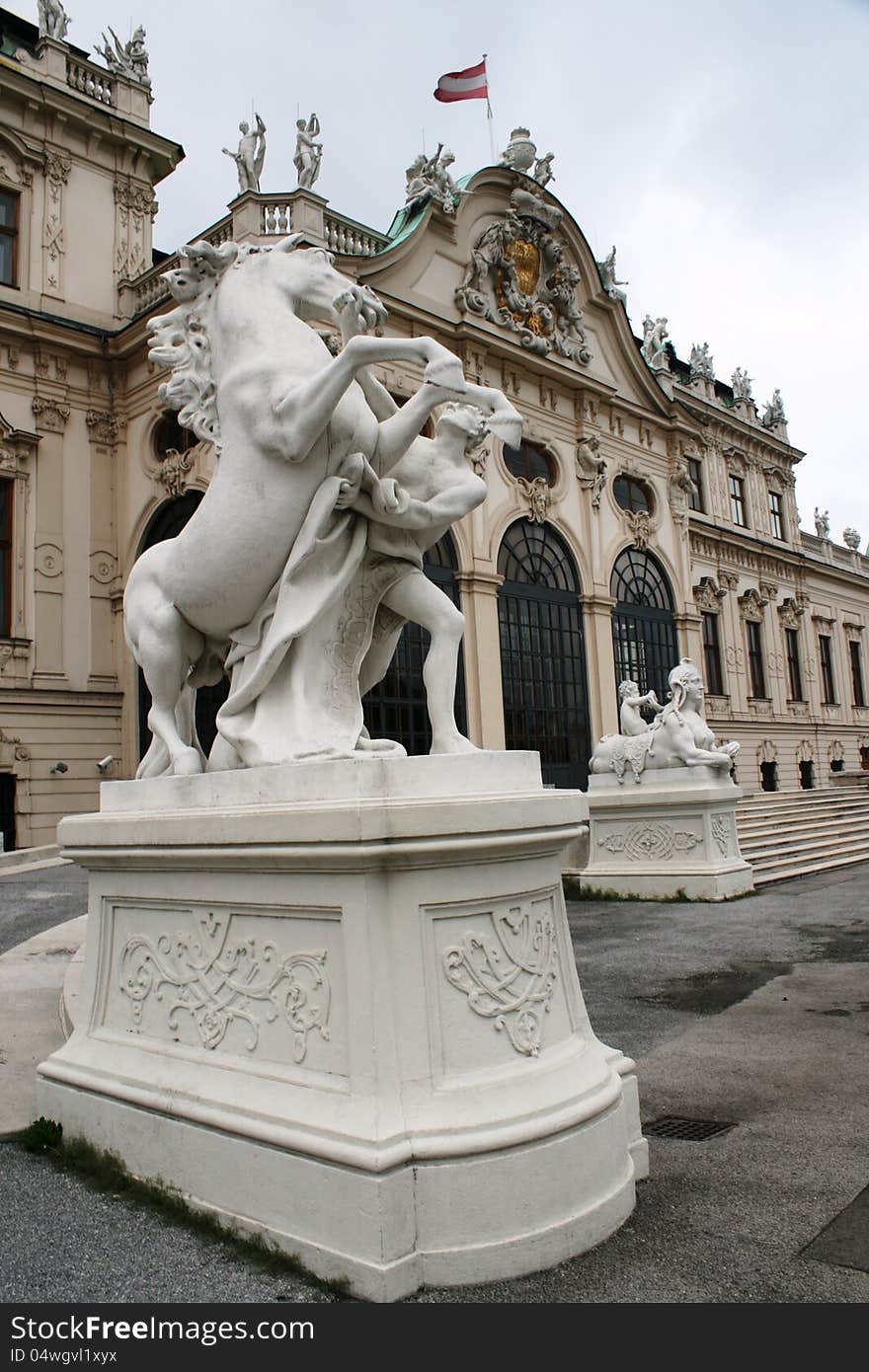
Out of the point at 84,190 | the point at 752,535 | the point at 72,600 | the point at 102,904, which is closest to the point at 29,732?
the point at 72,600

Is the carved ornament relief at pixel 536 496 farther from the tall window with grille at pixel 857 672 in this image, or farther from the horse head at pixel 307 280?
the tall window with grille at pixel 857 672

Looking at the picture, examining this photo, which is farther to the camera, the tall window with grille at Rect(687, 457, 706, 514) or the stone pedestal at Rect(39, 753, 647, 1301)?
the tall window with grille at Rect(687, 457, 706, 514)

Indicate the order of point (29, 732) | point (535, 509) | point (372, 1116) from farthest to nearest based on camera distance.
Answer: point (535, 509) → point (29, 732) → point (372, 1116)

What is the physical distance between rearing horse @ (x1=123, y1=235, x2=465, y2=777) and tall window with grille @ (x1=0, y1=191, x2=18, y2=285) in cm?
1728

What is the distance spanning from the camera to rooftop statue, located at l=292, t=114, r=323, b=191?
17109mm

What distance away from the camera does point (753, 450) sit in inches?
1375

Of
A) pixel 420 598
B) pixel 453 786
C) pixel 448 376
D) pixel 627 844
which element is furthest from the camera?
pixel 627 844

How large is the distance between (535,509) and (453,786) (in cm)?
1920

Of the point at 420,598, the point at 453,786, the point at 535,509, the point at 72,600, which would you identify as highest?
the point at 535,509

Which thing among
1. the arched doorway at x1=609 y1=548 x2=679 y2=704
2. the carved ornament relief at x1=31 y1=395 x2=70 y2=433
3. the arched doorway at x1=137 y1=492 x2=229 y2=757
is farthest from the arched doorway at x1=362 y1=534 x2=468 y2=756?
the carved ornament relief at x1=31 y1=395 x2=70 y2=433

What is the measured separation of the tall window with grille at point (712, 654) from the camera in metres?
30.6

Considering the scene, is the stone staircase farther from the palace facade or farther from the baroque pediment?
the baroque pediment

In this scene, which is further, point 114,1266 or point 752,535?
point 752,535

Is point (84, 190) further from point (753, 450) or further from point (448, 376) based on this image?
point (753, 450)
